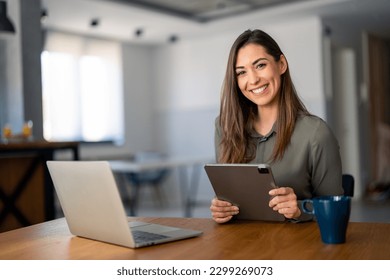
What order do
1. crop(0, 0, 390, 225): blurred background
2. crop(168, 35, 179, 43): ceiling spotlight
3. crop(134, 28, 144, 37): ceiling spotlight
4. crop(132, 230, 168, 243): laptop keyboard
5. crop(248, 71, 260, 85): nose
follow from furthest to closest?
crop(168, 35, 179, 43): ceiling spotlight, crop(134, 28, 144, 37): ceiling spotlight, crop(0, 0, 390, 225): blurred background, crop(248, 71, 260, 85): nose, crop(132, 230, 168, 243): laptop keyboard

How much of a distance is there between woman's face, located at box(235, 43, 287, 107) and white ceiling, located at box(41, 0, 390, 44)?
385 centimetres

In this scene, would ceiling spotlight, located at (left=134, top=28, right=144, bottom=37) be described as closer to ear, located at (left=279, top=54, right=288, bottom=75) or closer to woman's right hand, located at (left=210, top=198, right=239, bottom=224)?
ear, located at (left=279, top=54, right=288, bottom=75)

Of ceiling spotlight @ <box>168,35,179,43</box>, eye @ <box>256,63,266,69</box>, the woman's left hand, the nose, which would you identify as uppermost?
ceiling spotlight @ <box>168,35,179,43</box>

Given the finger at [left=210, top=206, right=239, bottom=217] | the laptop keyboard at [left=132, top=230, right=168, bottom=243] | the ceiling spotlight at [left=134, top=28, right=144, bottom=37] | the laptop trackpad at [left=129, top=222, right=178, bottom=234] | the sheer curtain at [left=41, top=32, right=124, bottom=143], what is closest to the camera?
the laptop keyboard at [left=132, top=230, right=168, bottom=243]

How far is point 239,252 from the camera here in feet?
3.26

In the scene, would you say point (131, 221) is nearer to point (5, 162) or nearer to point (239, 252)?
point (239, 252)

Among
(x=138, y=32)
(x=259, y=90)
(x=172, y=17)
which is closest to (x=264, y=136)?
(x=259, y=90)

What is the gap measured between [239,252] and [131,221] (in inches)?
18.6

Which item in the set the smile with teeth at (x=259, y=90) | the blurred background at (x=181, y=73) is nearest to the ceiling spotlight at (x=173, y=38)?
the blurred background at (x=181, y=73)

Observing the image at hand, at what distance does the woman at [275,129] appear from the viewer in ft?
5.22

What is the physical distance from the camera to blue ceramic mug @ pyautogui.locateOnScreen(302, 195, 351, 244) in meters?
1.01

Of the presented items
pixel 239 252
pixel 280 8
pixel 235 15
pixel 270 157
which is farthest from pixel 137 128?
pixel 239 252

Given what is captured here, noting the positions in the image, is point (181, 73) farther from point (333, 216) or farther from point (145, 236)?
point (333, 216)

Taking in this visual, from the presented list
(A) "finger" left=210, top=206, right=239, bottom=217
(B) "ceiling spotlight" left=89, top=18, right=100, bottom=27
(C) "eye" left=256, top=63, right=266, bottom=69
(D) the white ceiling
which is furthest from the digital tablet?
(B) "ceiling spotlight" left=89, top=18, right=100, bottom=27
